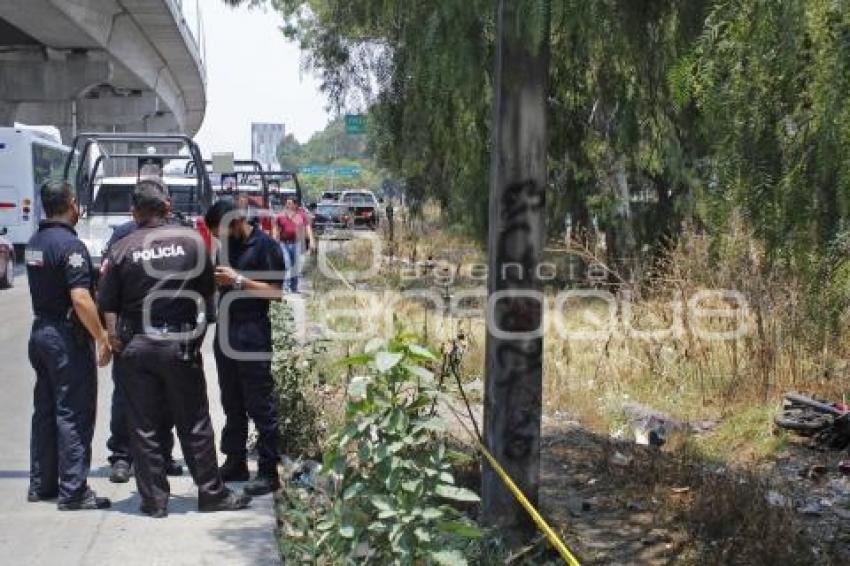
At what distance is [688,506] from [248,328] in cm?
284

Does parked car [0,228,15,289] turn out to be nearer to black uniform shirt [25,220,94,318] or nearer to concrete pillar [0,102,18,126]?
concrete pillar [0,102,18,126]

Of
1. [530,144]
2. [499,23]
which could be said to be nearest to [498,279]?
[530,144]

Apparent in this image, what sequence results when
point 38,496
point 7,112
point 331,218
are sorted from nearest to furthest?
point 38,496 → point 7,112 → point 331,218

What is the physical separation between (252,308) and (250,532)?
4.83 ft

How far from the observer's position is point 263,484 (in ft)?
22.0

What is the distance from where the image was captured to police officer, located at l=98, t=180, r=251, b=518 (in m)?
6.08

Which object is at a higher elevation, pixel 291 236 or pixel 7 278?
pixel 291 236

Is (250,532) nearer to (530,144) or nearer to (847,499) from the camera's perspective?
(530,144)

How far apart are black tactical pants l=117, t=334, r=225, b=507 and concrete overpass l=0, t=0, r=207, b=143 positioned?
69.6 ft

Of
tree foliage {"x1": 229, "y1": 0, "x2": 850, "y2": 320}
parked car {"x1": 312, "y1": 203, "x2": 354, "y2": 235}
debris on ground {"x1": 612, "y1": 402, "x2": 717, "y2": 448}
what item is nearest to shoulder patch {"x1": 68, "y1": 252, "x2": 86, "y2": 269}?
tree foliage {"x1": 229, "y1": 0, "x2": 850, "y2": 320}

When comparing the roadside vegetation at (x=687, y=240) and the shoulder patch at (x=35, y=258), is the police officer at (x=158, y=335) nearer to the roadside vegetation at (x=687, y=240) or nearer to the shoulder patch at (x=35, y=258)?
the shoulder patch at (x=35, y=258)

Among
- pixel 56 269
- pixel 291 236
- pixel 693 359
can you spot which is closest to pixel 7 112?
pixel 291 236

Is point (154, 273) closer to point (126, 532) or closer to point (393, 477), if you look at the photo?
point (126, 532)

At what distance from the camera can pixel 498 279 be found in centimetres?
554
